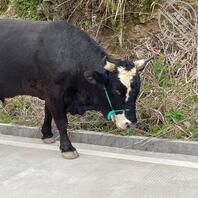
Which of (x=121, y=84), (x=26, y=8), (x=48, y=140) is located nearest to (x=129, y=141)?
(x=121, y=84)

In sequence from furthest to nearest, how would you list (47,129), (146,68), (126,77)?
(146,68) → (47,129) → (126,77)

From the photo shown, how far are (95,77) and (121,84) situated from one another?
0.31 meters

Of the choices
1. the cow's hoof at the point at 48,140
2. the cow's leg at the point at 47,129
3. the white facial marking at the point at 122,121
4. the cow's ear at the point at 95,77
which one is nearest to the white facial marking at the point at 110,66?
the cow's ear at the point at 95,77

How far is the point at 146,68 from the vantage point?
7562 millimetres

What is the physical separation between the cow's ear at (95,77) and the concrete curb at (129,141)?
0.97 metres

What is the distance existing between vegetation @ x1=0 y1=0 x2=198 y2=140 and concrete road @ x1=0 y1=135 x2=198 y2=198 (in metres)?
0.61

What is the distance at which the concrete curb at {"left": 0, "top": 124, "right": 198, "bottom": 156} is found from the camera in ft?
19.5

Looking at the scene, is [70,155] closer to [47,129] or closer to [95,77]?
[47,129]

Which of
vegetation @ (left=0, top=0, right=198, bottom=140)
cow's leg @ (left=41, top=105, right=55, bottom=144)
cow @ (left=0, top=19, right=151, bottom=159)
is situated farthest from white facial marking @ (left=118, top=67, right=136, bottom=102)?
cow's leg @ (left=41, top=105, right=55, bottom=144)

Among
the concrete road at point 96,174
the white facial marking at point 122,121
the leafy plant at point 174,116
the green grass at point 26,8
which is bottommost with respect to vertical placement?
the concrete road at point 96,174

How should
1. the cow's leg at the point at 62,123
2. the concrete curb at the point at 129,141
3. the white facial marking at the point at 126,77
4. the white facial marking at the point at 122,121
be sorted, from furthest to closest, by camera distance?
the cow's leg at the point at 62,123, the concrete curb at the point at 129,141, the white facial marking at the point at 122,121, the white facial marking at the point at 126,77

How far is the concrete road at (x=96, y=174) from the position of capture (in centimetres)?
486

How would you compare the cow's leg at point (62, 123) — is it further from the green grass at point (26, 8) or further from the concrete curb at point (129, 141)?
the green grass at point (26, 8)

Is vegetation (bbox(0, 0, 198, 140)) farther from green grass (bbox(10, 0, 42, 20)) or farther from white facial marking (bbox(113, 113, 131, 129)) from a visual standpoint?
white facial marking (bbox(113, 113, 131, 129))
